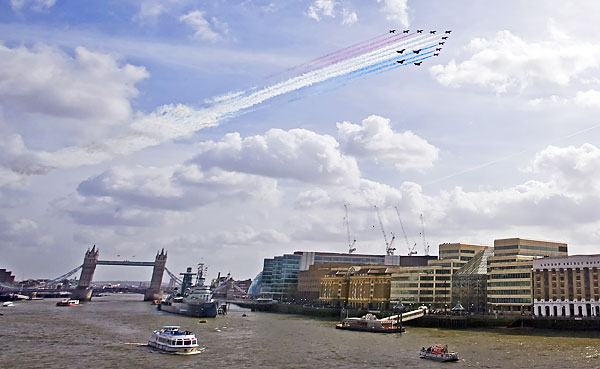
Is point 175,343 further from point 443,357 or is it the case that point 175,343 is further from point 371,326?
point 371,326

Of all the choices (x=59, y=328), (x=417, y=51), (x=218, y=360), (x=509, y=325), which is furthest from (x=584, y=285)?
(x=59, y=328)

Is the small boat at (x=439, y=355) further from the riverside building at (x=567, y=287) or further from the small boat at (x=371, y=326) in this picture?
the riverside building at (x=567, y=287)

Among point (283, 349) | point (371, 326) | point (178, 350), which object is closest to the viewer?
point (178, 350)

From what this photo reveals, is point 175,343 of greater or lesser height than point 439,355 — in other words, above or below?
below

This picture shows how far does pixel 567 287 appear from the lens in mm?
174000

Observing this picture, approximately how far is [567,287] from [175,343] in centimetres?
13655

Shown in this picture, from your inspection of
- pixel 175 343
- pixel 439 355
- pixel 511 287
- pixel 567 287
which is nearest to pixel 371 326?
pixel 439 355

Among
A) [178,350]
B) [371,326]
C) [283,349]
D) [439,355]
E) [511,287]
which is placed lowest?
[178,350]

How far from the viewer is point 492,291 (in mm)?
195500

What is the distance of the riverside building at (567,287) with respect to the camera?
168m

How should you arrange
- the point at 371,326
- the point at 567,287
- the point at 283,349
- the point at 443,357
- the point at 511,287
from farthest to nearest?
the point at 511,287
the point at 567,287
the point at 371,326
the point at 283,349
the point at 443,357

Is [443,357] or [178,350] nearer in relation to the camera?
[443,357]

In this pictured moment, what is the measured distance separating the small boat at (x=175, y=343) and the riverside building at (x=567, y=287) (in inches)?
5034

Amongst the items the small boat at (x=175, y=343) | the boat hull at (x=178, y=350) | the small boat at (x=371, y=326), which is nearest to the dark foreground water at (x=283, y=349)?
the boat hull at (x=178, y=350)
